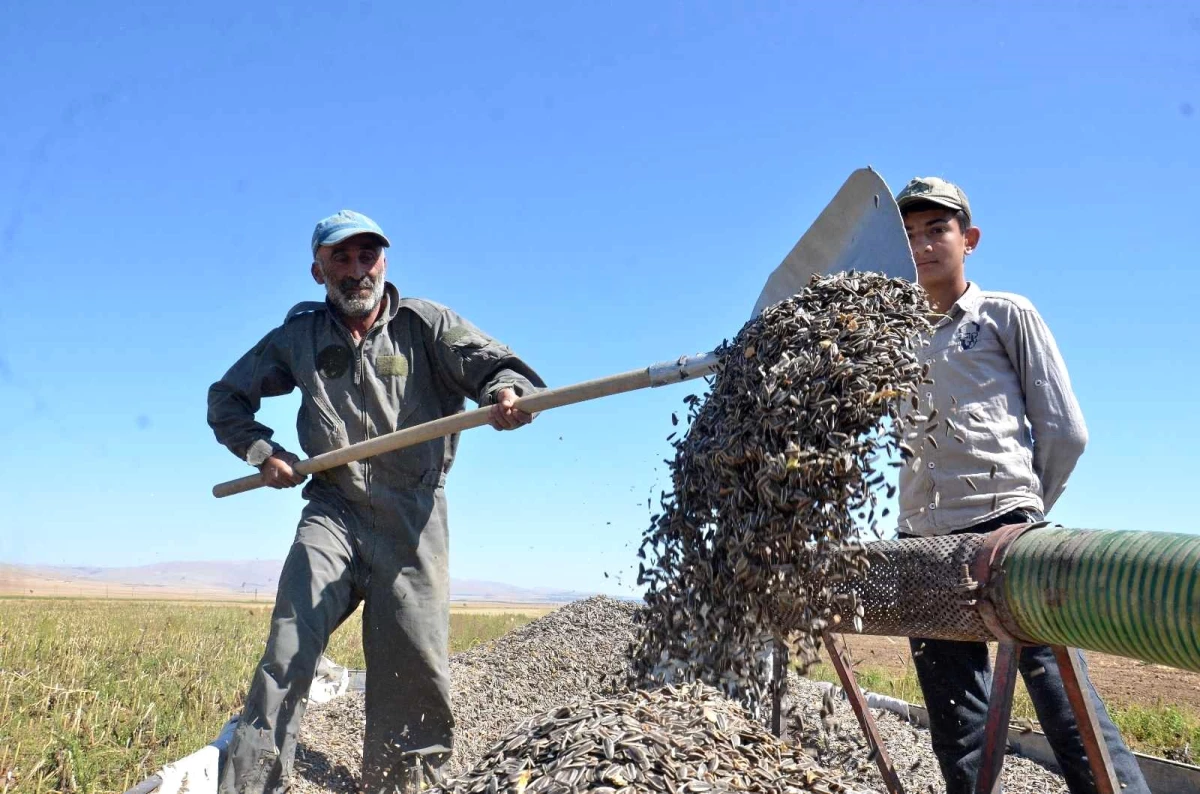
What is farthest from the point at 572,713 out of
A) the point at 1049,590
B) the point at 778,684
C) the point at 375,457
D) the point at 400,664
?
the point at 375,457

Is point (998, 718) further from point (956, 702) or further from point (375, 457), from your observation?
point (375, 457)

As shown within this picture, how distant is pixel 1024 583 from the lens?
2.23 m

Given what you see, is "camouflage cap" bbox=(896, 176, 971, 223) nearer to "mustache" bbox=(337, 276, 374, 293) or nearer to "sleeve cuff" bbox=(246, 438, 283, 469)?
"mustache" bbox=(337, 276, 374, 293)

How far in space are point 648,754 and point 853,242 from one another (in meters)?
2.06

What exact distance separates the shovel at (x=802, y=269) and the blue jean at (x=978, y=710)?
1002 millimetres

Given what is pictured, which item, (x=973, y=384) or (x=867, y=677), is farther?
(x=867, y=677)

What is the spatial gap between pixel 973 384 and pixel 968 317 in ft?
0.78

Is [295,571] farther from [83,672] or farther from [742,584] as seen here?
[83,672]

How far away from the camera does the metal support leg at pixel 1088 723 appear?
222cm

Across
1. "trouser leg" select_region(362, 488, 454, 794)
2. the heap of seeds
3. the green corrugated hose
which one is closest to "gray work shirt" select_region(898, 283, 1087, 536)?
the green corrugated hose

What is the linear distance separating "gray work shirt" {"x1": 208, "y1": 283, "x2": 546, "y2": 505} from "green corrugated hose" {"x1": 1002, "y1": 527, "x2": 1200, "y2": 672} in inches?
85.2

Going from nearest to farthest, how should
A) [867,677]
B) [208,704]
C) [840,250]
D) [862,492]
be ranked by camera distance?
[862,492] → [840,250] → [208,704] → [867,677]

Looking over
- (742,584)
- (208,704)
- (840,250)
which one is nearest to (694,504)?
(742,584)

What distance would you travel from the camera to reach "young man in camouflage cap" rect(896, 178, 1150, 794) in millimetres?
2740
